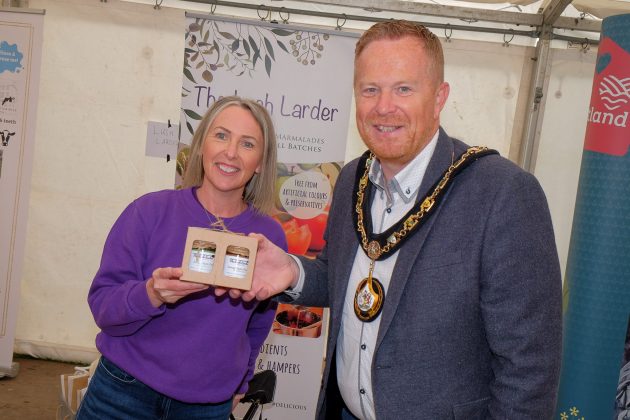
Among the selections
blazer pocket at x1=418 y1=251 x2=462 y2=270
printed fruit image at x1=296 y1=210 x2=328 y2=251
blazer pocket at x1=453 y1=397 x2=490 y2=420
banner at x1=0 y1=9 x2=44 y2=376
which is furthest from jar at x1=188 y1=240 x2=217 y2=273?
banner at x1=0 y1=9 x2=44 y2=376

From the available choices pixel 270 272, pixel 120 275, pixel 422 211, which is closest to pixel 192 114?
pixel 120 275

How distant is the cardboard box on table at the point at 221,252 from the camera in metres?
1.76

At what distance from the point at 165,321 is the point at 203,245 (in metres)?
0.37

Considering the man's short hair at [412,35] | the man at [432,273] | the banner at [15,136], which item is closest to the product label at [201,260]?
the man at [432,273]

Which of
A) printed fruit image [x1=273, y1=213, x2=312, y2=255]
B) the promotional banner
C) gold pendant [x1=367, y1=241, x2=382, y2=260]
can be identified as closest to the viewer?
gold pendant [x1=367, y1=241, x2=382, y2=260]

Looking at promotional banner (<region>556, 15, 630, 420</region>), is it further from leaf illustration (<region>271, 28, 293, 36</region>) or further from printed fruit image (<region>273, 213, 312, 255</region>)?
leaf illustration (<region>271, 28, 293, 36</region>)

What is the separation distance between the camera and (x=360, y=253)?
168 centimetres

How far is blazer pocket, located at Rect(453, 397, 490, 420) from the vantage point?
145 cm

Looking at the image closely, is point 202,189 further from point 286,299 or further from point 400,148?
point 400,148

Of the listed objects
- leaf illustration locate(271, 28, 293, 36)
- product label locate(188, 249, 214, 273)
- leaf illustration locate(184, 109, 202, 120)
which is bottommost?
product label locate(188, 249, 214, 273)

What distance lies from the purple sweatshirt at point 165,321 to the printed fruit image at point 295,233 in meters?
1.91

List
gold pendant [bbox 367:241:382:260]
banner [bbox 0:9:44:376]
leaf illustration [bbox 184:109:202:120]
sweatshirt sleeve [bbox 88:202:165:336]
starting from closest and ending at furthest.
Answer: gold pendant [bbox 367:241:382:260] < sweatshirt sleeve [bbox 88:202:165:336] < leaf illustration [bbox 184:109:202:120] < banner [bbox 0:9:44:376]

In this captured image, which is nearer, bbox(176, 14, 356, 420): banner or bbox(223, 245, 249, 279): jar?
bbox(223, 245, 249, 279): jar

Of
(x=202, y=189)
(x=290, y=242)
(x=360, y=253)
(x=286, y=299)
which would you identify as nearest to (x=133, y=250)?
(x=202, y=189)
